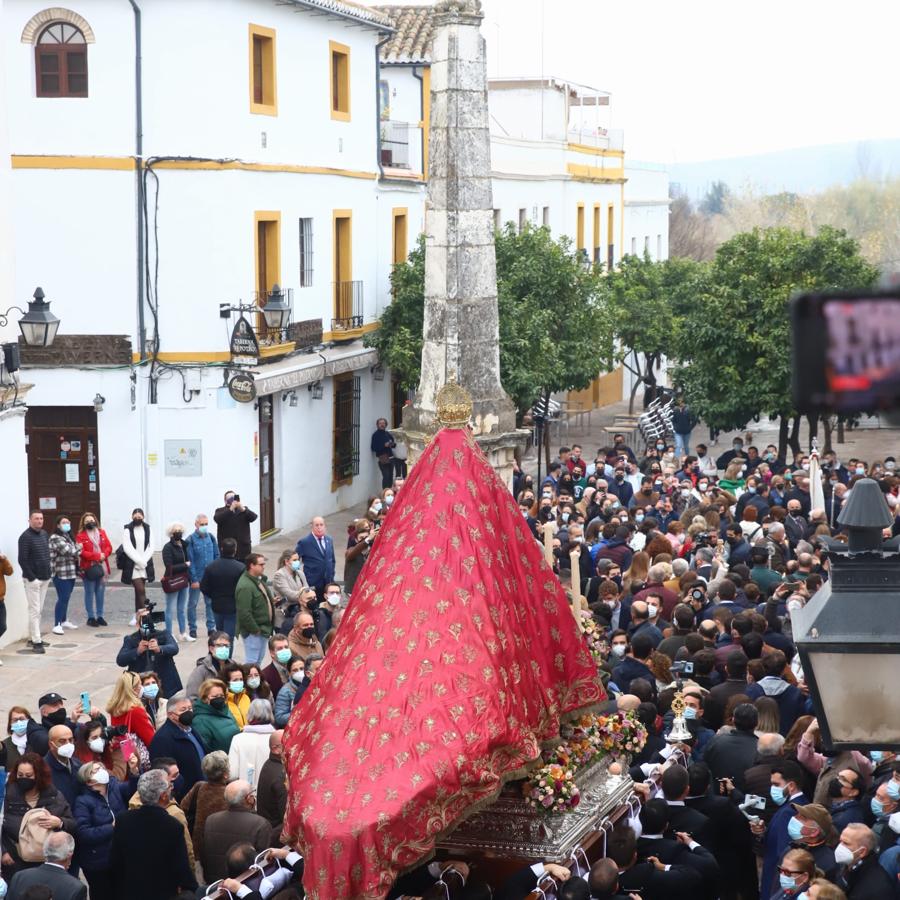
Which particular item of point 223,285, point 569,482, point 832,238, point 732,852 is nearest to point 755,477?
point 569,482

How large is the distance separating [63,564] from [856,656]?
47.2 feet

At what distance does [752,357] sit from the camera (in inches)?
1085

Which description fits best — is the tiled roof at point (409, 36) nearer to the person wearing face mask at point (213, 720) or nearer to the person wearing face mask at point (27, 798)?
the person wearing face mask at point (213, 720)

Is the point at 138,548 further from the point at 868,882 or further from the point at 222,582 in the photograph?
the point at 868,882

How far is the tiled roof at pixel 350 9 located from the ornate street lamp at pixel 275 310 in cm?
440

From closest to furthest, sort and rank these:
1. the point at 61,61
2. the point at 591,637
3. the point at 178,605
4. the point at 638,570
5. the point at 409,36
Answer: the point at 591,637
the point at 638,570
the point at 178,605
the point at 61,61
the point at 409,36

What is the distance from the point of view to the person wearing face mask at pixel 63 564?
17.3m

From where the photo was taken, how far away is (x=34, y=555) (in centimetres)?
1678

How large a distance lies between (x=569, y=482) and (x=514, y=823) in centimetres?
1436

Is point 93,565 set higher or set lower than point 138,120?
lower

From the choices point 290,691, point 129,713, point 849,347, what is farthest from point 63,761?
point 849,347

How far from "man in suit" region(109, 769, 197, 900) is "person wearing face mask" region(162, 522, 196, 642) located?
790cm

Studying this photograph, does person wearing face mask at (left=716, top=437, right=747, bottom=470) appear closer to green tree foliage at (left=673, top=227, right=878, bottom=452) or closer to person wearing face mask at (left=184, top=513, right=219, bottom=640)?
green tree foliage at (left=673, top=227, right=878, bottom=452)

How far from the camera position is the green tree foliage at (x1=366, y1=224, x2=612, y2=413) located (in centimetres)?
2681
